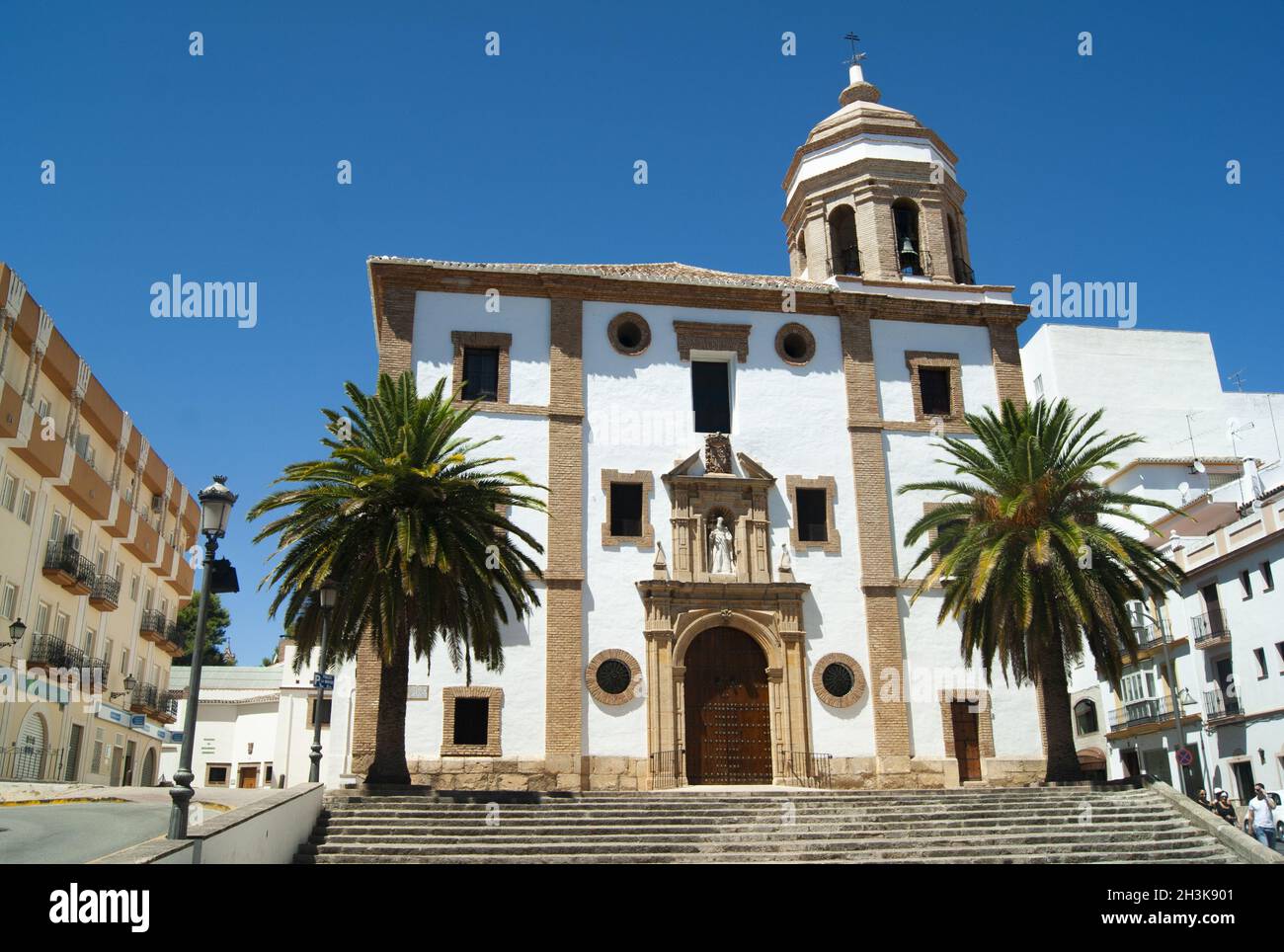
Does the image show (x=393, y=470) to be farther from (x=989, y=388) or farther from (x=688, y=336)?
(x=989, y=388)

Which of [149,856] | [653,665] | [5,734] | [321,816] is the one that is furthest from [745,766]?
[5,734]

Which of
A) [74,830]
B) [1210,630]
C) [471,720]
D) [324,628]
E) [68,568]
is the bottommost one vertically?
[74,830]

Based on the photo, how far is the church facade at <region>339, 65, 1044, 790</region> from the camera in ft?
77.2

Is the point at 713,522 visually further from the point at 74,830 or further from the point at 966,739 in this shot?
the point at 74,830

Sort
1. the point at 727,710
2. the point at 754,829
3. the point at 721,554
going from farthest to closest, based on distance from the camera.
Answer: the point at 721,554 < the point at 727,710 < the point at 754,829

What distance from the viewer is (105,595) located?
113 ft

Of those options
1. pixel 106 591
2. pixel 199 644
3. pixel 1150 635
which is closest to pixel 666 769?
pixel 199 644

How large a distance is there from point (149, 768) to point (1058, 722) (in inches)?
1293

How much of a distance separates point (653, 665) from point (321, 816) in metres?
8.27

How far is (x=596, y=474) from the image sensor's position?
25.6 metres

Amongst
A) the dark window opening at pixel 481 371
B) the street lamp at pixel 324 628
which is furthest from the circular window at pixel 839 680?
the street lamp at pixel 324 628

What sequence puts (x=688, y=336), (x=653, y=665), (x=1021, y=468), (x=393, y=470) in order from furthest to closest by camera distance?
(x=688, y=336), (x=653, y=665), (x=1021, y=468), (x=393, y=470)

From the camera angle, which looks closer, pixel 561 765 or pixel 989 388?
pixel 561 765
